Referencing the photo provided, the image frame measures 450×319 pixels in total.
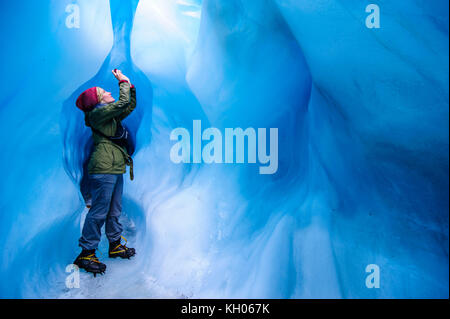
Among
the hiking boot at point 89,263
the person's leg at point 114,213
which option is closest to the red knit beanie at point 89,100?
the person's leg at point 114,213

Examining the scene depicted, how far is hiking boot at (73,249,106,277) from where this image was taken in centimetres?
164

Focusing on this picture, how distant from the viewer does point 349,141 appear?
133 centimetres

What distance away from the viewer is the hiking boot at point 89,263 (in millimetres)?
1637

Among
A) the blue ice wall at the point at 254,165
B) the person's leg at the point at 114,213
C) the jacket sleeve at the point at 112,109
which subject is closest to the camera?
the blue ice wall at the point at 254,165

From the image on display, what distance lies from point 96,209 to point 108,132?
17.9 inches

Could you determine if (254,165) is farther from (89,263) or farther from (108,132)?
(89,263)

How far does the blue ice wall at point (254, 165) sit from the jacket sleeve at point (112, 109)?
0.38 m

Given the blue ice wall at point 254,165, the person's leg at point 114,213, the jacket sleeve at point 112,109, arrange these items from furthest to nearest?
1. the person's leg at point 114,213
2. the jacket sleeve at point 112,109
3. the blue ice wall at point 254,165

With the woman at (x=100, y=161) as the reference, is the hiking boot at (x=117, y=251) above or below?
below

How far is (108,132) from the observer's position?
5.71 feet

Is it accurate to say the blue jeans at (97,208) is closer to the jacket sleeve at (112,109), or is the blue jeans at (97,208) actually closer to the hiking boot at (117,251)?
the hiking boot at (117,251)

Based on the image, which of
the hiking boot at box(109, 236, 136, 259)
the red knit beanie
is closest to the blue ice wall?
the hiking boot at box(109, 236, 136, 259)

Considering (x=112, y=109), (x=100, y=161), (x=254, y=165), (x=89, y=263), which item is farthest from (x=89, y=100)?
(x=254, y=165)

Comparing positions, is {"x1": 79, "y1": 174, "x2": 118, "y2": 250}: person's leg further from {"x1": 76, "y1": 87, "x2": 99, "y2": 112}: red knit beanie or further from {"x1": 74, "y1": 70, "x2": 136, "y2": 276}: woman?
{"x1": 76, "y1": 87, "x2": 99, "y2": 112}: red knit beanie
